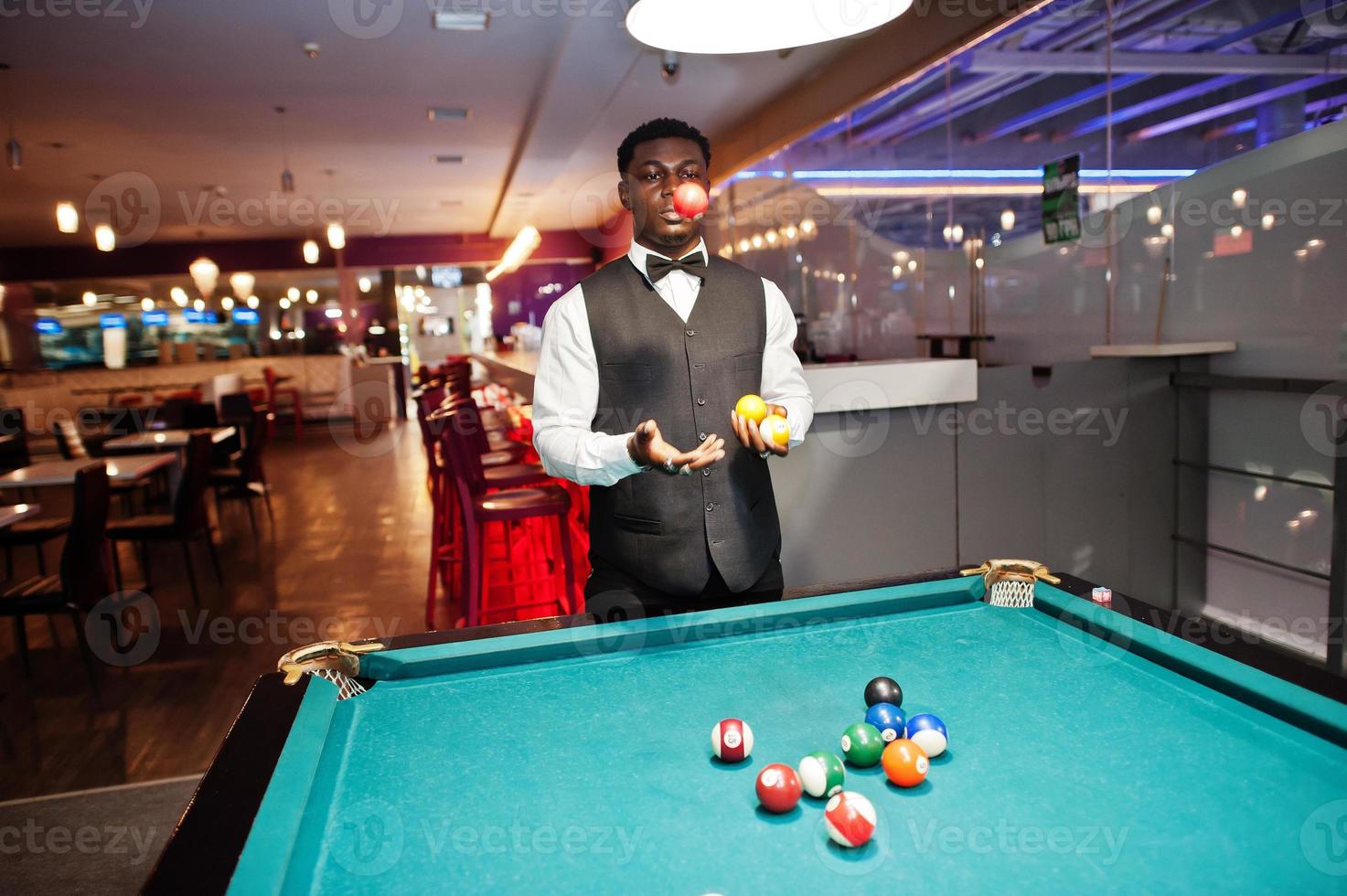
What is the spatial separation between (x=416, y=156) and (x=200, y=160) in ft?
6.51

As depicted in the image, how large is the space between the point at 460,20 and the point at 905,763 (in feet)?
16.4

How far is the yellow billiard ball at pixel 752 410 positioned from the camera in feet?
6.08

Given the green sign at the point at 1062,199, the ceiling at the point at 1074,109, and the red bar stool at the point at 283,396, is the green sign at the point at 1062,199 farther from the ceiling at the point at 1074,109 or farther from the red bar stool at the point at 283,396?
the red bar stool at the point at 283,396

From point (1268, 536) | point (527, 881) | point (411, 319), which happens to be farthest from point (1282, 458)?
point (411, 319)

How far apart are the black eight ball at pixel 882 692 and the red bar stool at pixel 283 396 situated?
13868 mm

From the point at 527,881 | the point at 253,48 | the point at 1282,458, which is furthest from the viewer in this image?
the point at 253,48

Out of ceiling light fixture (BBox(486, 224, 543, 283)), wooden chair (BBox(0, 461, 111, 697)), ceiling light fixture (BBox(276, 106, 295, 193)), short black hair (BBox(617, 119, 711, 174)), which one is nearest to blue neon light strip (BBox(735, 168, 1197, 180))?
ceiling light fixture (BBox(486, 224, 543, 283))

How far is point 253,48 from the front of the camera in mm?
5320

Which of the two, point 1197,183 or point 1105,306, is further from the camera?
point 1105,306

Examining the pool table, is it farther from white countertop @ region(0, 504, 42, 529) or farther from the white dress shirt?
white countertop @ region(0, 504, 42, 529)

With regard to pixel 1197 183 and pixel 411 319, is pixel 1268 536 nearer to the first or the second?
pixel 1197 183

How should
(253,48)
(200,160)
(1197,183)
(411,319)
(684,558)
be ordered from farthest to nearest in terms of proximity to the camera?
1. (411,319)
2. (200,160)
3. (253,48)
4. (1197,183)
5. (684,558)

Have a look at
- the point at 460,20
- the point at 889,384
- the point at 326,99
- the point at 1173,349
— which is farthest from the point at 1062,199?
the point at 326,99

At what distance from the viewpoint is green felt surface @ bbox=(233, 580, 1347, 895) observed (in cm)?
96
